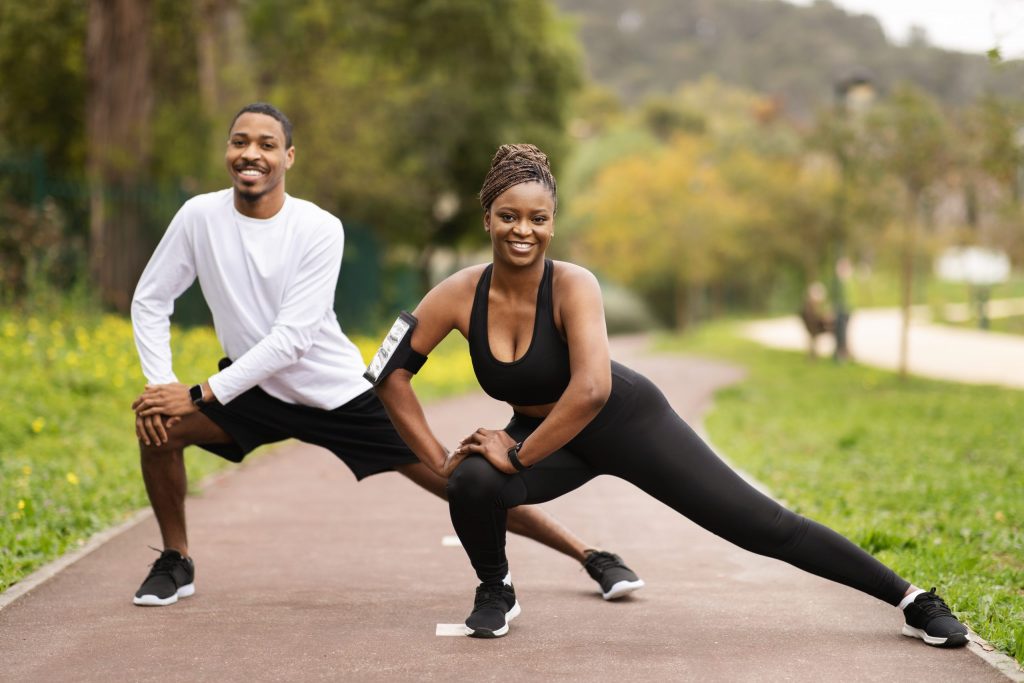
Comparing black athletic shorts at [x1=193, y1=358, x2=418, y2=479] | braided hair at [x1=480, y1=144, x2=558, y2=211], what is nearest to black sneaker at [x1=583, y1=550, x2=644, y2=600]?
black athletic shorts at [x1=193, y1=358, x2=418, y2=479]

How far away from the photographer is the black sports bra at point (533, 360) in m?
4.50

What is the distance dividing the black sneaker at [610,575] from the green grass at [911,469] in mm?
1316

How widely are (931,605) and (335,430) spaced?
241 cm

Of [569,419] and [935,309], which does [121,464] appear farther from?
[935,309]

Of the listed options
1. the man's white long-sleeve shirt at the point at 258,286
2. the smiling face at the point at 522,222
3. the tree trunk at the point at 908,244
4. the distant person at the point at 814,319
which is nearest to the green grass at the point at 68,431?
the man's white long-sleeve shirt at the point at 258,286

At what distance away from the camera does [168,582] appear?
5.23 m

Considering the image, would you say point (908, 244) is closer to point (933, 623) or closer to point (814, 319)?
point (814, 319)

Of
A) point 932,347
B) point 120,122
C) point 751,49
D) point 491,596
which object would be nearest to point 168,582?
point 491,596

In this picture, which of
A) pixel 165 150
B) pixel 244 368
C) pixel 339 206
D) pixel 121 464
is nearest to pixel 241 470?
pixel 121 464

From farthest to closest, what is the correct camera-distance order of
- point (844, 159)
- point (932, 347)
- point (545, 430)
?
point (932, 347) < point (844, 159) < point (545, 430)

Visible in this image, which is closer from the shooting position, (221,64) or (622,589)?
(622,589)

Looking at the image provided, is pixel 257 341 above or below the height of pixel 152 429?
above

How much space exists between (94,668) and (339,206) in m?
20.7

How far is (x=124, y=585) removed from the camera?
5.58 m
